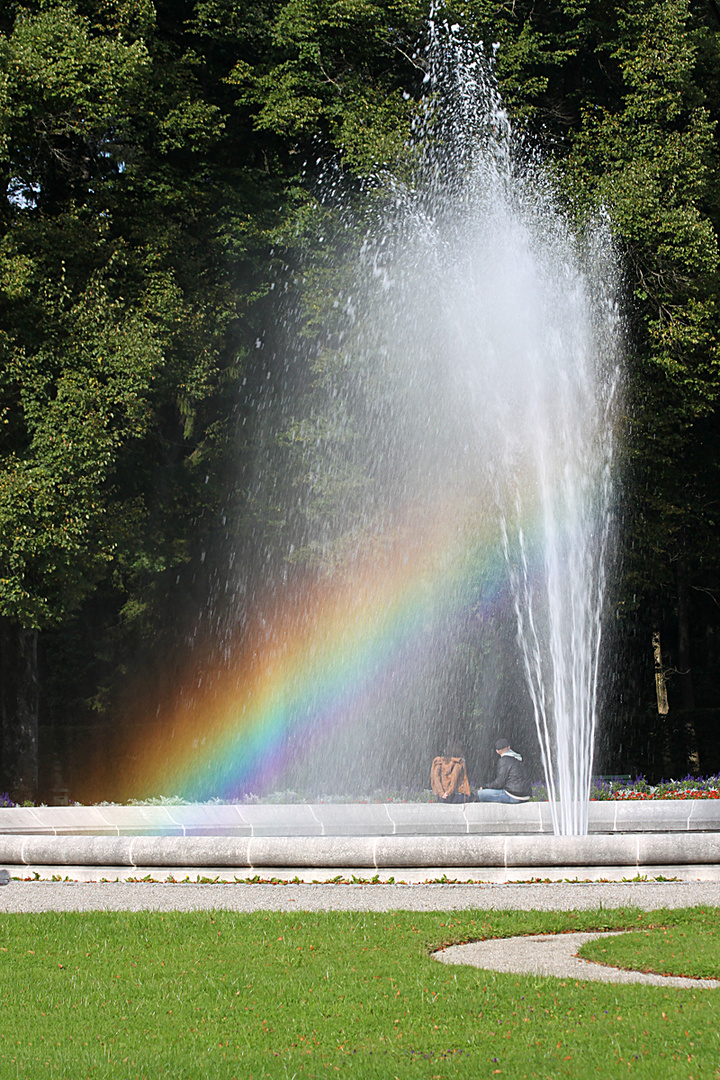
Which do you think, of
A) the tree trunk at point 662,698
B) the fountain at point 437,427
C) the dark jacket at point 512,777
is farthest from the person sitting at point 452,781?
the tree trunk at point 662,698

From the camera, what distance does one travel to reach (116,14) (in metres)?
20.5

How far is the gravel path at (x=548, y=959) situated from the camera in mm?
5688

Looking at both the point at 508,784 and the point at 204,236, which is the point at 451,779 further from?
the point at 204,236

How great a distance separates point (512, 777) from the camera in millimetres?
12672

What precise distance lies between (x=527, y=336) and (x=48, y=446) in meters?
7.71

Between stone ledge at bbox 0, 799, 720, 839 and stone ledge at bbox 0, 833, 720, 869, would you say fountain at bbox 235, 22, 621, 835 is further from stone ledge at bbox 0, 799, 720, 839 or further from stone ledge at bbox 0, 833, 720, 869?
stone ledge at bbox 0, 833, 720, 869

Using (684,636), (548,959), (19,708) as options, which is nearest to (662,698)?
(684,636)

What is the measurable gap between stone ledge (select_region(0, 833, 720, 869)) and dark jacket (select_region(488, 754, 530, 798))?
2.87 metres

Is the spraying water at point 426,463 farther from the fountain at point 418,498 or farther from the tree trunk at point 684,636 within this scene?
the tree trunk at point 684,636

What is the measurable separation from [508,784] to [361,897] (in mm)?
4314

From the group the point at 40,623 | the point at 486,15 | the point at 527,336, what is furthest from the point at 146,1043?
the point at 486,15

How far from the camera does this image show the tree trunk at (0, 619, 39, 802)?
69.8 feet

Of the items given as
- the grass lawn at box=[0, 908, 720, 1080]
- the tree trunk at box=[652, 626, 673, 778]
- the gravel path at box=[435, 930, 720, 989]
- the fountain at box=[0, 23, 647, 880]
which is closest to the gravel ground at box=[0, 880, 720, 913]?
the grass lawn at box=[0, 908, 720, 1080]

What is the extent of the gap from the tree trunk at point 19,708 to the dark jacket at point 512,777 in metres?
11.1
